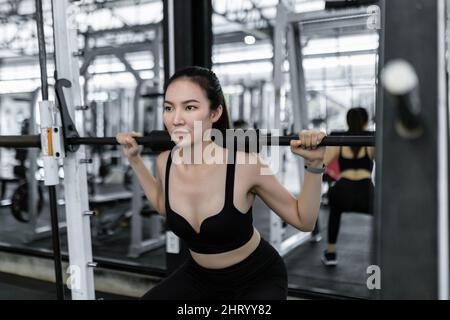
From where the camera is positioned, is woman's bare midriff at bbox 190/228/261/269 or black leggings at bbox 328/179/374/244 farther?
black leggings at bbox 328/179/374/244

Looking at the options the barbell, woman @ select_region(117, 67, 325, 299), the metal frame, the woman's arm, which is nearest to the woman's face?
woman @ select_region(117, 67, 325, 299)

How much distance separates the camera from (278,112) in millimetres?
3125

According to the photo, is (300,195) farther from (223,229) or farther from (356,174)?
(356,174)

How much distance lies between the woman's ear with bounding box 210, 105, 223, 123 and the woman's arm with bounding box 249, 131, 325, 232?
20cm

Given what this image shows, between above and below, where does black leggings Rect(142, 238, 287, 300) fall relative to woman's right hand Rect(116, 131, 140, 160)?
below

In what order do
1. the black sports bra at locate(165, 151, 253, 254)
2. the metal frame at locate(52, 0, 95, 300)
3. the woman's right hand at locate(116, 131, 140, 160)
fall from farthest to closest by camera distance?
1. the metal frame at locate(52, 0, 95, 300)
2. the woman's right hand at locate(116, 131, 140, 160)
3. the black sports bra at locate(165, 151, 253, 254)

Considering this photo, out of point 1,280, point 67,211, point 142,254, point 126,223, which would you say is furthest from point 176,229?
point 126,223

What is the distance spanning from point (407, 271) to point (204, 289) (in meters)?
0.99

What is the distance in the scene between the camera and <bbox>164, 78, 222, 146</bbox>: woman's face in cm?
136

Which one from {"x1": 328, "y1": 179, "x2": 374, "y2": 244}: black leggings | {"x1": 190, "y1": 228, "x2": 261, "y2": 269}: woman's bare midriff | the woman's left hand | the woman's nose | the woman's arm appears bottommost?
{"x1": 328, "y1": 179, "x2": 374, "y2": 244}: black leggings

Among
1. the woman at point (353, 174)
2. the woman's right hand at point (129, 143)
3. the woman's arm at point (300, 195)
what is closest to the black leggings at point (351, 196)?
the woman at point (353, 174)

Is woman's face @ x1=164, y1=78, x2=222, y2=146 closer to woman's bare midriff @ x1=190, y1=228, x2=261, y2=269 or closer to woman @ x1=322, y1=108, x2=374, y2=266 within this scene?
woman's bare midriff @ x1=190, y1=228, x2=261, y2=269

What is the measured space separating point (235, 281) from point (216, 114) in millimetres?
563

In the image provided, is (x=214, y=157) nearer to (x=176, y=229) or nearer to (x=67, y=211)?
(x=176, y=229)
